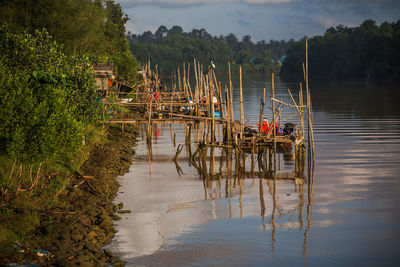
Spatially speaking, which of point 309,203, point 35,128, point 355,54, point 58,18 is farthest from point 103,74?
point 355,54

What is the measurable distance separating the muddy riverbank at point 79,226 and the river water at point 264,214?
1.77ft

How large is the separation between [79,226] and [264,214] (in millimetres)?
6846

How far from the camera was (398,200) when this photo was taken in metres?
21.7

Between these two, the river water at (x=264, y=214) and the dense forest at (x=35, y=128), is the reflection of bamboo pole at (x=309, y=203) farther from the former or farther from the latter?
the dense forest at (x=35, y=128)

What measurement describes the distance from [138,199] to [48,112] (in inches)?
245

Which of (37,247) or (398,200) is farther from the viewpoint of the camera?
(398,200)

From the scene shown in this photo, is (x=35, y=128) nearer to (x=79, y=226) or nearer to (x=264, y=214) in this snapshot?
(x=79, y=226)

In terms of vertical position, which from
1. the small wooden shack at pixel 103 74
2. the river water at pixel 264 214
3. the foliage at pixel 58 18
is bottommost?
the river water at pixel 264 214

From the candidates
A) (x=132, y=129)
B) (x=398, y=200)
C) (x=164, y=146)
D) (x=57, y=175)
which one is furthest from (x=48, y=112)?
(x=132, y=129)

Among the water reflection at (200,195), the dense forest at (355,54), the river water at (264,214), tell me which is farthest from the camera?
the dense forest at (355,54)

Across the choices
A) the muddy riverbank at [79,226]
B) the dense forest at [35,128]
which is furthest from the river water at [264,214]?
the dense forest at [35,128]

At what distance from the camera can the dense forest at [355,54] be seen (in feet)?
332

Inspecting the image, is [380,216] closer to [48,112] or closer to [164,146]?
[48,112]

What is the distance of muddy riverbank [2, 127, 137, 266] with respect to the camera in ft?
45.0
